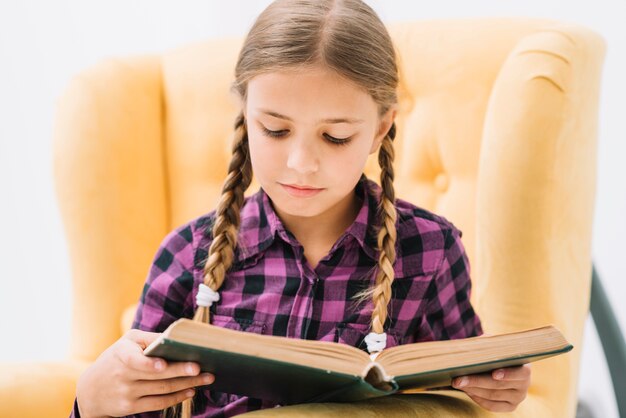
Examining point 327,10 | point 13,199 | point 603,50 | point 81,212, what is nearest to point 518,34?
point 603,50

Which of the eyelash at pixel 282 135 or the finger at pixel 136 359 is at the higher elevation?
the eyelash at pixel 282 135

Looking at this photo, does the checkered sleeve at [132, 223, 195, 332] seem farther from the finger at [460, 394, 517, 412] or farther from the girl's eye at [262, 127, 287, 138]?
the finger at [460, 394, 517, 412]

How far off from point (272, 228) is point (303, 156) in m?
0.18

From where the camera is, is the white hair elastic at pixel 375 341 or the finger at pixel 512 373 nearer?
the finger at pixel 512 373

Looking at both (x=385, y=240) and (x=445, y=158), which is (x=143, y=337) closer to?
(x=385, y=240)

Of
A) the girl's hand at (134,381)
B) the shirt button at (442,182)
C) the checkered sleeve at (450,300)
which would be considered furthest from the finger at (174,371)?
the shirt button at (442,182)

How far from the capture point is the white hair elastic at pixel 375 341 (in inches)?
40.2

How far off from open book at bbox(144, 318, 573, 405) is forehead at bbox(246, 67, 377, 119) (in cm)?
28

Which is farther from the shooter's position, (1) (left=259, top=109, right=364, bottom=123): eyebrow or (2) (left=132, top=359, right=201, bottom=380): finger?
(1) (left=259, top=109, right=364, bottom=123): eyebrow

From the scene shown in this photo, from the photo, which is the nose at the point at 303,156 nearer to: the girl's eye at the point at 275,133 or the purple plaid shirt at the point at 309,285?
the girl's eye at the point at 275,133

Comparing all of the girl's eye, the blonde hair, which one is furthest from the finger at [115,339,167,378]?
the girl's eye

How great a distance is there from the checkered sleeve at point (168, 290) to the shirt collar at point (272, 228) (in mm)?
70

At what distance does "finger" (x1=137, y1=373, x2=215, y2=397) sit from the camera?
82cm

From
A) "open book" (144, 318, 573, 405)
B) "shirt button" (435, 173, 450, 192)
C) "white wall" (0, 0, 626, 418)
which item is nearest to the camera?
"open book" (144, 318, 573, 405)
